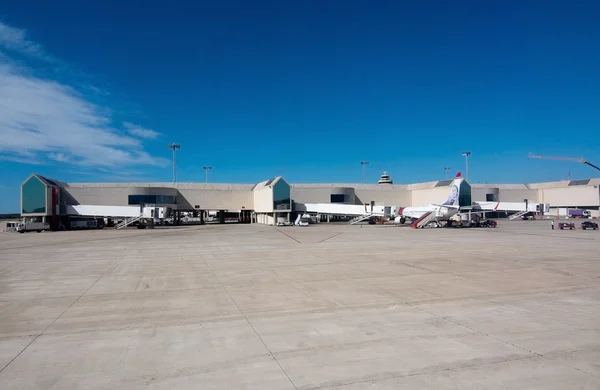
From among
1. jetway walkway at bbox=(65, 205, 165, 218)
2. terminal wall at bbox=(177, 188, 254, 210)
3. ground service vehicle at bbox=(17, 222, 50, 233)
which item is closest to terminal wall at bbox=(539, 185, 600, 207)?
terminal wall at bbox=(177, 188, 254, 210)

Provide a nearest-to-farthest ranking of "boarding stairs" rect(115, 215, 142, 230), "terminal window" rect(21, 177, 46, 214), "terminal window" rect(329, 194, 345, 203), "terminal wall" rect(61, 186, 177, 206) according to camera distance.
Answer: "terminal window" rect(21, 177, 46, 214) < "boarding stairs" rect(115, 215, 142, 230) < "terminal wall" rect(61, 186, 177, 206) < "terminal window" rect(329, 194, 345, 203)

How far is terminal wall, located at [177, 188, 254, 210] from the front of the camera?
9906 cm

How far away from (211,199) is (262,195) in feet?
51.6

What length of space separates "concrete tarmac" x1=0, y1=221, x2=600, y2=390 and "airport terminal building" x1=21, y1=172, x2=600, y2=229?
62.5 m

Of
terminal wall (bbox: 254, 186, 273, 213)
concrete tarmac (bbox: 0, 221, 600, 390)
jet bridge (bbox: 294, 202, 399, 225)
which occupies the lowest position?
concrete tarmac (bbox: 0, 221, 600, 390)

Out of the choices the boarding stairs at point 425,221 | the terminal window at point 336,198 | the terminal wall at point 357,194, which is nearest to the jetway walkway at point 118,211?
the terminal wall at point 357,194

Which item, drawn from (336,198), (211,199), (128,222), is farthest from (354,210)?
(128,222)

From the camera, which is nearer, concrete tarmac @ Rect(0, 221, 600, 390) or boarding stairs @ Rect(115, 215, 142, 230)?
concrete tarmac @ Rect(0, 221, 600, 390)

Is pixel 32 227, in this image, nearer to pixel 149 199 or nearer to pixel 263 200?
pixel 149 199

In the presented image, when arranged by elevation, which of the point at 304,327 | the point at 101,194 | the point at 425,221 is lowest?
the point at 304,327

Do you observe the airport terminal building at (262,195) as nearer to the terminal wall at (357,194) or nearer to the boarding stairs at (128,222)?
the terminal wall at (357,194)

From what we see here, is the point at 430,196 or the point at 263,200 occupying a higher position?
the point at 430,196

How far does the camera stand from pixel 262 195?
92500 mm

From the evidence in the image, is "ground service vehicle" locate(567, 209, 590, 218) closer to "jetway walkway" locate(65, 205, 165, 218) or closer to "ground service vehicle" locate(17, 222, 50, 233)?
"jetway walkway" locate(65, 205, 165, 218)
